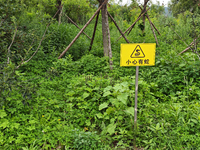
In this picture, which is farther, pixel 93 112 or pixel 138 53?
pixel 93 112

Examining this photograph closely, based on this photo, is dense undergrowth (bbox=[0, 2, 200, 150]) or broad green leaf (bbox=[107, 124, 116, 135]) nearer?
dense undergrowth (bbox=[0, 2, 200, 150])

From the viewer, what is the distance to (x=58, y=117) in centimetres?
290

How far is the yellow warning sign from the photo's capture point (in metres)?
2.42

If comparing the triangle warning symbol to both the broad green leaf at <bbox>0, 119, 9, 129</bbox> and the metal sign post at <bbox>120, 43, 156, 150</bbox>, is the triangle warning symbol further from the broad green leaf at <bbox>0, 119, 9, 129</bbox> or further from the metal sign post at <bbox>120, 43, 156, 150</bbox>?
the broad green leaf at <bbox>0, 119, 9, 129</bbox>

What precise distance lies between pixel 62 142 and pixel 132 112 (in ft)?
3.80

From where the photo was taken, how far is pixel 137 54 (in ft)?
8.05

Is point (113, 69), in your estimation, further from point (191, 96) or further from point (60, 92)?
point (191, 96)

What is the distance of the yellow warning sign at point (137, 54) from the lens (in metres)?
2.42

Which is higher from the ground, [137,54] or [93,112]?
[137,54]

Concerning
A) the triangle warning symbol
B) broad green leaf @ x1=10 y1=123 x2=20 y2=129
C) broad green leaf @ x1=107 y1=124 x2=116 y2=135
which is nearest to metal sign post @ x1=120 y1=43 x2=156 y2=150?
the triangle warning symbol

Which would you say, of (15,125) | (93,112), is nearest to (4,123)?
(15,125)

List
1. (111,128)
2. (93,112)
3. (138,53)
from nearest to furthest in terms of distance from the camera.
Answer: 1. (138,53)
2. (111,128)
3. (93,112)

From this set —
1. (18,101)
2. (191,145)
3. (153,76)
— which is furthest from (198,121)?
(18,101)

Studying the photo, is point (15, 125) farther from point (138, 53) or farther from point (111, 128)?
point (138, 53)
